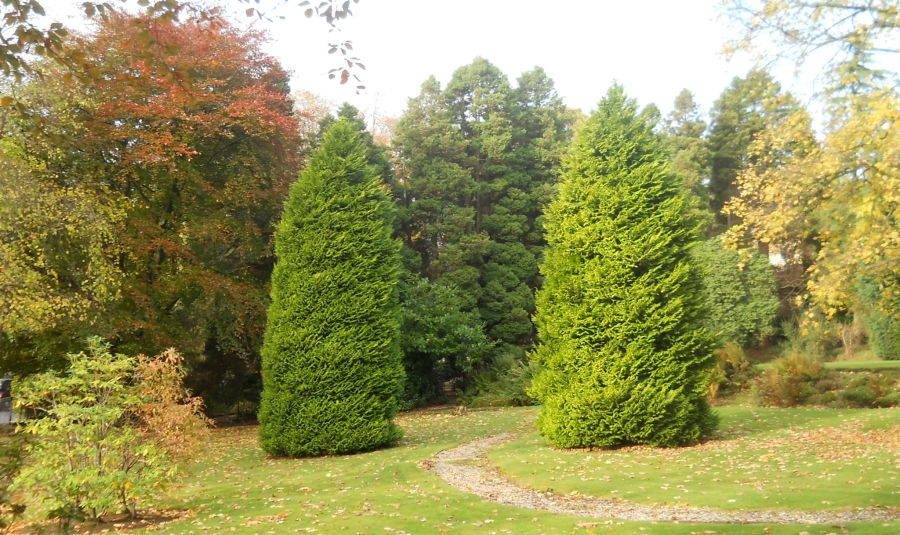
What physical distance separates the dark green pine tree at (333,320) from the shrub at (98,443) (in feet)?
14.2

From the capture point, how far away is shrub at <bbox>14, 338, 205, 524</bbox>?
25.6ft

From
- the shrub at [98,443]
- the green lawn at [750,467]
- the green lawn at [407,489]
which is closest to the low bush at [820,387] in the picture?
the green lawn at [407,489]

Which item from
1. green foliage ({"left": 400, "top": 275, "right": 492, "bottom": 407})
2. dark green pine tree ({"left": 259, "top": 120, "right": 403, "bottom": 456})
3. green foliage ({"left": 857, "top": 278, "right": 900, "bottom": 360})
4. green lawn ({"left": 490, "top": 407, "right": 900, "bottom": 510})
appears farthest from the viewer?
green foliage ({"left": 857, "top": 278, "right": 900, "bottom": 360})

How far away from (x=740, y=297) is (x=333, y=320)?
946 inches

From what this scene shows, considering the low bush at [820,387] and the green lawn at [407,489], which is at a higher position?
the low bush at [820,387]

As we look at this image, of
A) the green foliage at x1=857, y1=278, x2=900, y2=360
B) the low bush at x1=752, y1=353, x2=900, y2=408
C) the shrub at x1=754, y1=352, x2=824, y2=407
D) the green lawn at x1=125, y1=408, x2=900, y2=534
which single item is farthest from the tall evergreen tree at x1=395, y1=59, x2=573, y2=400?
the green foliage at x1=857, y1=278, x2=900, y2=360

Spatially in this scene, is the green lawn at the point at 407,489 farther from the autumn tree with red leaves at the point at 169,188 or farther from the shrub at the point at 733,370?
the shrub at the point at 733,370

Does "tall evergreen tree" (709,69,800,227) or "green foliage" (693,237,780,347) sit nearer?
"green foliage" (693,237,780,347)

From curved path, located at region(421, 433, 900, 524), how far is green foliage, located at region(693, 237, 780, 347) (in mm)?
22844

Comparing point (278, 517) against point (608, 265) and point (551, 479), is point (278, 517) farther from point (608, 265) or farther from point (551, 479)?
point (608, 265)

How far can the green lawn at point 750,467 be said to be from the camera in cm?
775

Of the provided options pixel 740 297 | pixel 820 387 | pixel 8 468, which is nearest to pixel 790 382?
pixel 820 387

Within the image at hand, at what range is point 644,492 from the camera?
8.52 m

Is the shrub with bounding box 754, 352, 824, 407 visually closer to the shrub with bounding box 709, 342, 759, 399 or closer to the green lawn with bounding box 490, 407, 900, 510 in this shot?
the shrub with bounding box 709, 342, 759, 399
